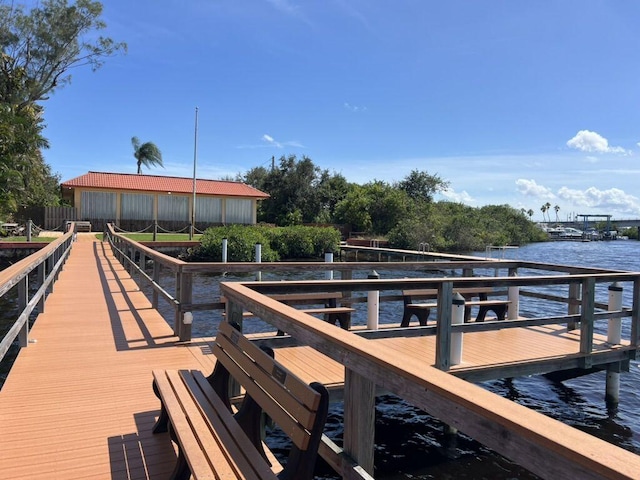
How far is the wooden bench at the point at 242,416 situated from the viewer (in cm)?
182

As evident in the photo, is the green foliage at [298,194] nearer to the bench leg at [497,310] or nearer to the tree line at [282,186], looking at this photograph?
the tree line at [282,186]

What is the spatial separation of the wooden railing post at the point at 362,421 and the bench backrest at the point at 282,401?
5.7 inches

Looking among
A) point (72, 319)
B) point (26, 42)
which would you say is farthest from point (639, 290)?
point (26, 42)

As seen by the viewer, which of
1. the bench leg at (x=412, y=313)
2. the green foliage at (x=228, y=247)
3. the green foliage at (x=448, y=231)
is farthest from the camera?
the green foliage at (x=448, y=231)

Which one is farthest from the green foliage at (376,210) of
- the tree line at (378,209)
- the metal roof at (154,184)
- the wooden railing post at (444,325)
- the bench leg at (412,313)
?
the wooden railing post at (444,325)

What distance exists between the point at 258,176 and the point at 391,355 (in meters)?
62.1

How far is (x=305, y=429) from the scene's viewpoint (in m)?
1.81

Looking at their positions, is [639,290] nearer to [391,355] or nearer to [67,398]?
[391,355]

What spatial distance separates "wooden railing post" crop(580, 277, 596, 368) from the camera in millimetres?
5543

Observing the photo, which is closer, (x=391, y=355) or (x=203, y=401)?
(x=391, y=355)

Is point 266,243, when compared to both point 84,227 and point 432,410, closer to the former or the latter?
point 84,227

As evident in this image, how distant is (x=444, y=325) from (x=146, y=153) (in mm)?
62007

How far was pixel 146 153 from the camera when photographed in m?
61.2

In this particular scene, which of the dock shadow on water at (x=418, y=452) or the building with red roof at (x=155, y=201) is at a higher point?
the building with red roof at (x=155, y=201)
